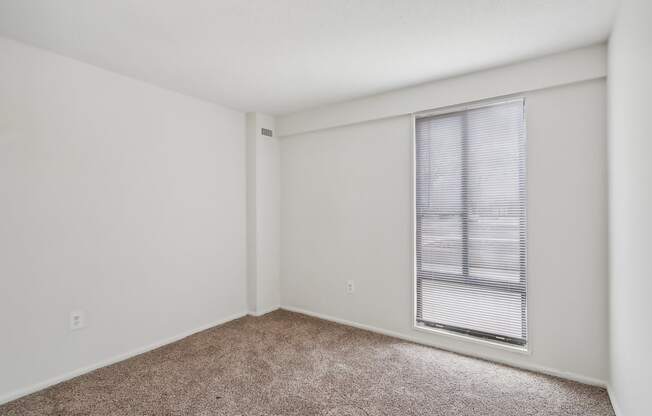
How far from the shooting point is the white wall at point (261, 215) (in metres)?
4.01

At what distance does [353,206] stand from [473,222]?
1252mm

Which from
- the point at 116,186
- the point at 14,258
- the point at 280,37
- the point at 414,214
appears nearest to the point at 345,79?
the point at 280,37

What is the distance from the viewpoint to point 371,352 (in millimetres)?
3006

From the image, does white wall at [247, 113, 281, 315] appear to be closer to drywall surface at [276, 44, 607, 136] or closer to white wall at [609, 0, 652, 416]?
drywall surface at [276, 44, 607, 136]

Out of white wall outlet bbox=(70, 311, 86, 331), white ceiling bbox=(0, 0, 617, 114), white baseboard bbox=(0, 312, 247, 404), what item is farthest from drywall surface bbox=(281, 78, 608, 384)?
white wall outlet bbox=(70, 311, 86, 331)

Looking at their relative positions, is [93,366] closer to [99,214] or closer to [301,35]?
[99,214]

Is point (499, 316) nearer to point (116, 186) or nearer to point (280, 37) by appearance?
point (280, 37)

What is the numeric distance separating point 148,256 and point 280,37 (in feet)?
7.31

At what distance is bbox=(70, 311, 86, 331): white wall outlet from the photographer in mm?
2559

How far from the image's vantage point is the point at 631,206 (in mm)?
1738

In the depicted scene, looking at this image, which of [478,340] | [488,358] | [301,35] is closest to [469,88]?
[301,35]

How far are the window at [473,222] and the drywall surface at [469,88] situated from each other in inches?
5.4

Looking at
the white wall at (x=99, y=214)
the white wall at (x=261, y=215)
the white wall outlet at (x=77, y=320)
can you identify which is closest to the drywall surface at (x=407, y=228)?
the white wall at (x=261, y=215)

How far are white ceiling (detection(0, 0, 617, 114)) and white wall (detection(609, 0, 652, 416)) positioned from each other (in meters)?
0.43
